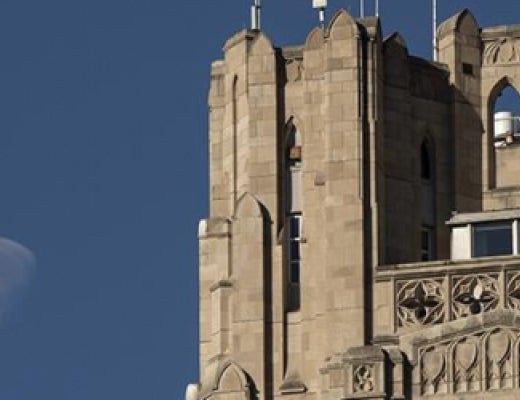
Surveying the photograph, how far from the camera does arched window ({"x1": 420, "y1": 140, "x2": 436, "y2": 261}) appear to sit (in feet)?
355

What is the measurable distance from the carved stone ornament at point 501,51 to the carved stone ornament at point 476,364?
275 inches

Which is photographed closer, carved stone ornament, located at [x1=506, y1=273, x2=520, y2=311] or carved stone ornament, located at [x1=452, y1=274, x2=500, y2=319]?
carved stone ornament, located at [x1=506, y1=273, x2=520, y2=311]

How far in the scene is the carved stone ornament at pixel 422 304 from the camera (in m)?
106

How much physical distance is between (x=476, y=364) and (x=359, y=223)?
11.6 ft

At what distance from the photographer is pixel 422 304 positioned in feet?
348

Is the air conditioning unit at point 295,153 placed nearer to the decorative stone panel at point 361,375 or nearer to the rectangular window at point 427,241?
the rectangular window at point 427,241

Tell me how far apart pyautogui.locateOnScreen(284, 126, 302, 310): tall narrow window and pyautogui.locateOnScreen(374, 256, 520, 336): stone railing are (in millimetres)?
1880

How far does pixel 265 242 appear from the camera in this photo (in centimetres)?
10769

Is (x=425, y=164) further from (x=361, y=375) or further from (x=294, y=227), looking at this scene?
(x=361, y=375)

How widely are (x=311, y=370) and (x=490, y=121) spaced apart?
21.4 feet

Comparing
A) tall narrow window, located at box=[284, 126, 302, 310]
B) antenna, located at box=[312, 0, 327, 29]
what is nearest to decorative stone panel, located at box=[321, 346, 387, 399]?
tall narrow window, located at box=[284, 126, 302, 310]

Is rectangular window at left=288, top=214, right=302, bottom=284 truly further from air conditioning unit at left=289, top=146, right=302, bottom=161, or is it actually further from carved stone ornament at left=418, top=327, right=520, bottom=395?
carved stone ornament at left=418, top=327, right=520, bottom=395

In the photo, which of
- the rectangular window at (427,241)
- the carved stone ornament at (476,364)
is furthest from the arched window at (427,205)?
the carved stone ornament at (476,364)

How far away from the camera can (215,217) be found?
108562 mm
